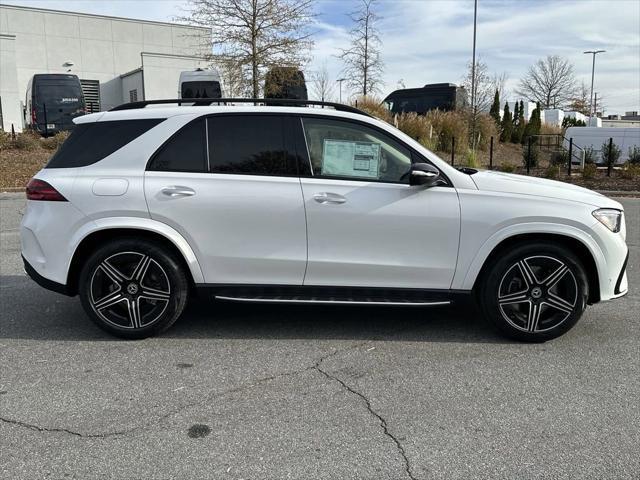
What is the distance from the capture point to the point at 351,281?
4.38m

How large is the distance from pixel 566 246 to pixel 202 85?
53.9ft

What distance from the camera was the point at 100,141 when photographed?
14.7 feet

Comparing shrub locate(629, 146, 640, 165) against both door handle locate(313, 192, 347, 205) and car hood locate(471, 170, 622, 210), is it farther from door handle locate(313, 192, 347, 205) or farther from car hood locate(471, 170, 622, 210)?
door handle locate(313, 192, 347, 205)

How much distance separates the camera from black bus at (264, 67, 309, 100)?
17.9 m

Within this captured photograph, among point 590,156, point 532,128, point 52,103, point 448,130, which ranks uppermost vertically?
point 52,103

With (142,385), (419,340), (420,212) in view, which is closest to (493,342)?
(419,340)

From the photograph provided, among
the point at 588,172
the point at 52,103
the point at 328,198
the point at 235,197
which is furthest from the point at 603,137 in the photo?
the point at 52,103

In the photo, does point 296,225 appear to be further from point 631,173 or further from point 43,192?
point 631,173

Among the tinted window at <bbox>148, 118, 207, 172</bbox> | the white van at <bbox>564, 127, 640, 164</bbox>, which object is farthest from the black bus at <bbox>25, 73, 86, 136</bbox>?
the tinted window at <bbox>148, 118, 207, 172</bbox>

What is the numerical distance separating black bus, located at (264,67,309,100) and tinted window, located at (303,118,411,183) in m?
13.8

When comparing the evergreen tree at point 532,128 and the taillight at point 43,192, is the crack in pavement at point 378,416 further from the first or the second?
the evergreen tree at point 532,128

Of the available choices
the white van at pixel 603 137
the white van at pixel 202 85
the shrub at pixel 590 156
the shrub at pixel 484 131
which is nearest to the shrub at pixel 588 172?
the shrub at pixel 590 156

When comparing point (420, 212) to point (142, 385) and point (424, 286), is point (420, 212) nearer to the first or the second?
point (424, 286)

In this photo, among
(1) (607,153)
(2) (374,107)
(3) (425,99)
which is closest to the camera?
(1) (607,153)
